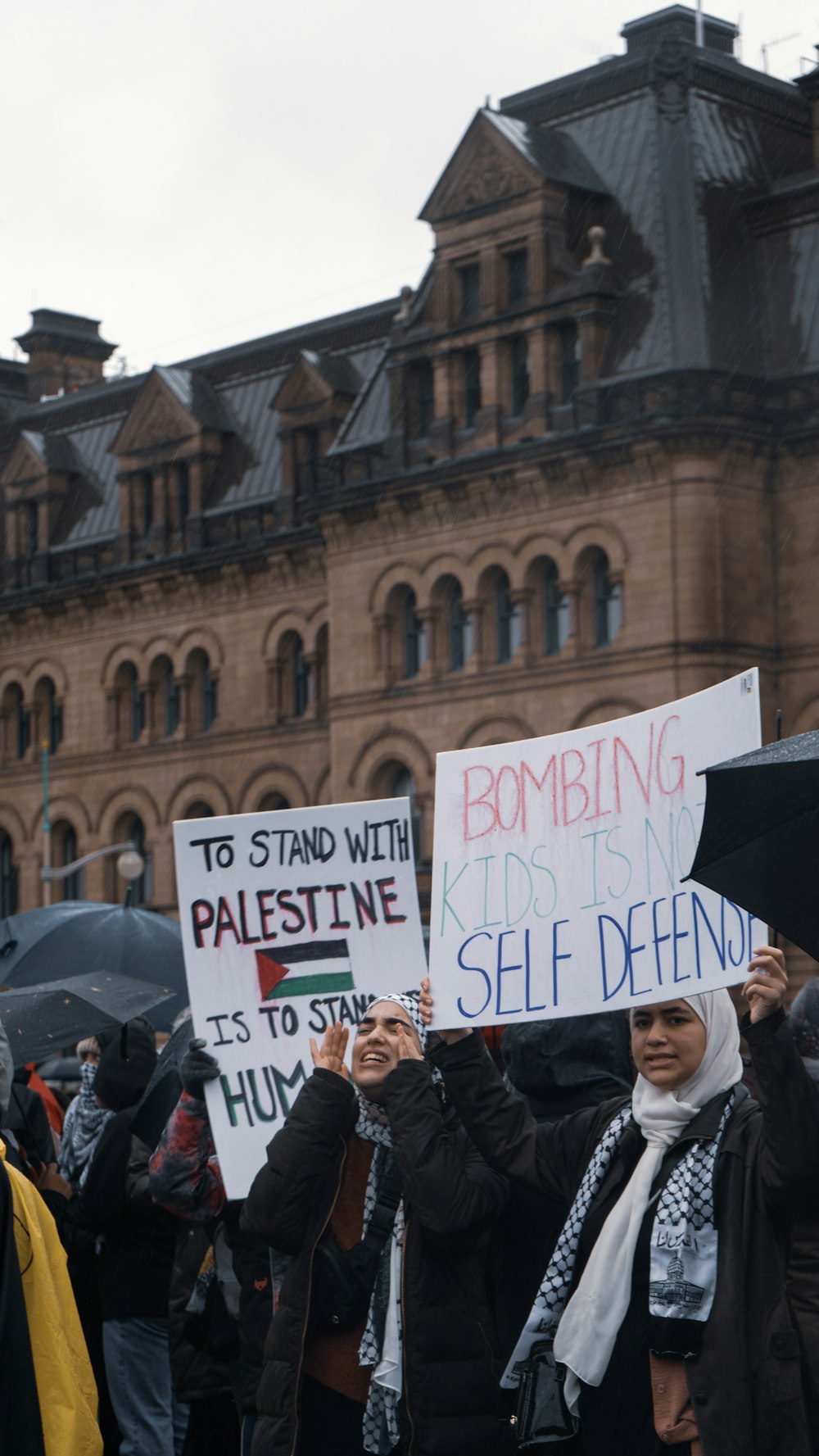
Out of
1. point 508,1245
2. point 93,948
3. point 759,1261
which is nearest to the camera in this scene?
point 759,1261

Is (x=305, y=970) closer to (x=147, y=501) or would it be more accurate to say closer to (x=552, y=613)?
(x=552, y=613)

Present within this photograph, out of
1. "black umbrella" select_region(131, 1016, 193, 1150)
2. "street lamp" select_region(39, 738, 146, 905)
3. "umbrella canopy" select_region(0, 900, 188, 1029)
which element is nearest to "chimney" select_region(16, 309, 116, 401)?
"street lamp" select_region(39, 738, 146, 905)

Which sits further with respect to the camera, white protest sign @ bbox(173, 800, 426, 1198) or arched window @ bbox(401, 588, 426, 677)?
arched window @ bbox(401, 588, 426, 677)

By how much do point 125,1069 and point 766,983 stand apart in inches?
177

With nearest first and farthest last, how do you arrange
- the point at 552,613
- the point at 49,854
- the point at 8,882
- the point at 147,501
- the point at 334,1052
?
the point at 334,1052 < the point at 552,613 < the point at 49,854 < the point at 147,501 < the point at 8,882

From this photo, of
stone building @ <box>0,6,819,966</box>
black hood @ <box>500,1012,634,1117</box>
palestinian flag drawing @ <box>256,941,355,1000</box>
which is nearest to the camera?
black hood @ <box>500,1012,634,1117</box>

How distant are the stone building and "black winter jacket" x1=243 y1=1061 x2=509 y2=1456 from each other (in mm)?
24213

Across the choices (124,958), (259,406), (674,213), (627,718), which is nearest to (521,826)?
(627,718)

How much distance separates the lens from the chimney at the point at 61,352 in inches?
2009

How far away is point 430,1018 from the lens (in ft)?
19.1

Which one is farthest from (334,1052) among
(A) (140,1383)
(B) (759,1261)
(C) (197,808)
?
(C) (197,808)

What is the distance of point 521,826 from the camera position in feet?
19.5

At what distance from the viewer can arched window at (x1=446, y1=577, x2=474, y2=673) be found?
34.9 metres

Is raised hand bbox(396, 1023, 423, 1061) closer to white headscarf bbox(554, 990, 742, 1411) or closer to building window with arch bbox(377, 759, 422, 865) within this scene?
white headscarf bbox(554, 990, 742, 1411)
